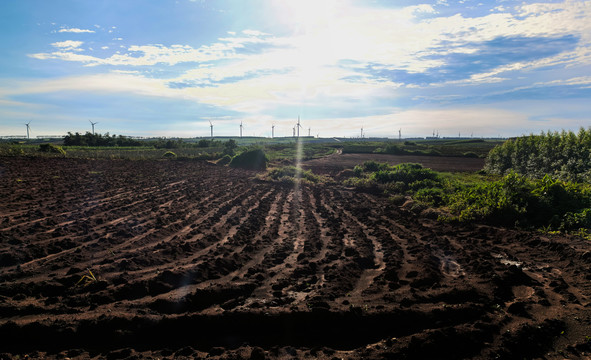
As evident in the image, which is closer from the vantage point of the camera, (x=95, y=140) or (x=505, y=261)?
(x=505, y=261)

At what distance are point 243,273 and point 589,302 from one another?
5620 mm

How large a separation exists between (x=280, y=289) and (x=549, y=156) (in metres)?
18.6

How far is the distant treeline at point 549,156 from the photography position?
1414cm

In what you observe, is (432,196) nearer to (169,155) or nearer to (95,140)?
(169,155)

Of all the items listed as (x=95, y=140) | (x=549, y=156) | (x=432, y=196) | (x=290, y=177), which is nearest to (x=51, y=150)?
(x=95, y=140)

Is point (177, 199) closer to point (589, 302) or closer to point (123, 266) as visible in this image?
point (123, 266)

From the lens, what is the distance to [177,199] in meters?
13.7

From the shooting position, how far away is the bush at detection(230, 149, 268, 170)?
31.4 metres

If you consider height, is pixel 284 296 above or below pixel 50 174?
below

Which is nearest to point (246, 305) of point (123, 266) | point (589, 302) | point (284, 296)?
point (284, 296)

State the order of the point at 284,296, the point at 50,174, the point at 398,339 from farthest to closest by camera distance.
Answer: the point at 50,174 → the point at 284,296 → the point at 398,339

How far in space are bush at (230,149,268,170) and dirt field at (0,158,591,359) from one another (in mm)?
20984

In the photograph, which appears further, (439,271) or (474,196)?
(474,196)

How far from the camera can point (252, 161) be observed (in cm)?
3180
